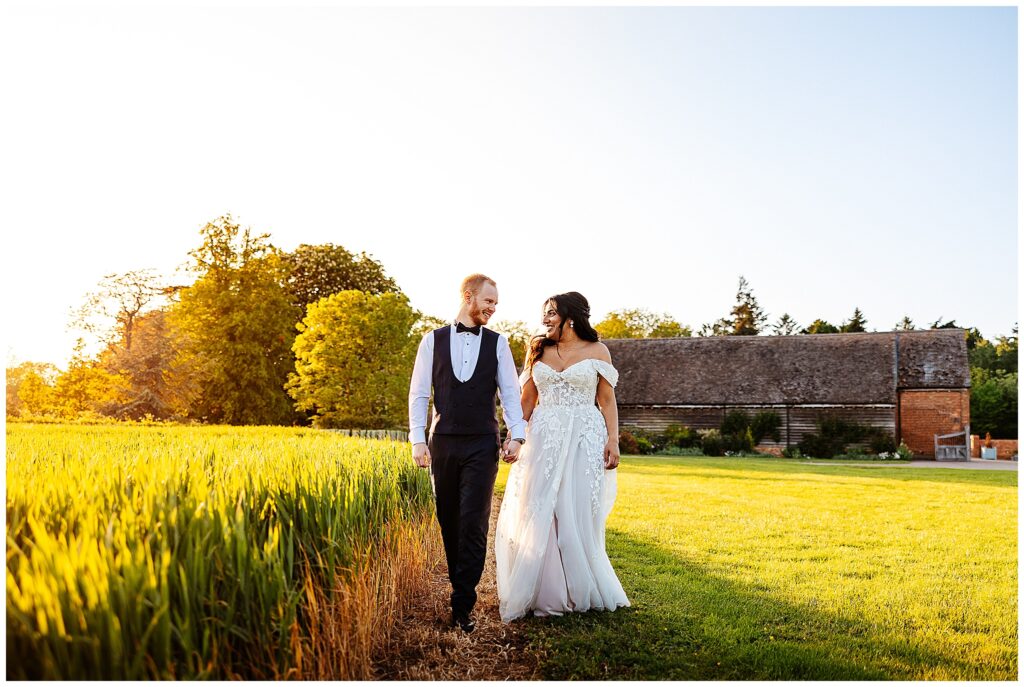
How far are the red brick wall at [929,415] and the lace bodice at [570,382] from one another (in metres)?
30.1

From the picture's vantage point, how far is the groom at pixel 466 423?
506cm

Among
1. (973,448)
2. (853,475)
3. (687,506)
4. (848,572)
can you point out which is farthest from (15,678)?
(973,448)

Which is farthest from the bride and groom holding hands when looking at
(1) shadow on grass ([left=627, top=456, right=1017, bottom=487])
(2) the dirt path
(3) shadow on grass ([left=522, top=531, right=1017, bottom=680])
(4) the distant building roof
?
(4) the distant building roof

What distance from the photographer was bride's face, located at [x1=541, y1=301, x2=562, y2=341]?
5.94 m

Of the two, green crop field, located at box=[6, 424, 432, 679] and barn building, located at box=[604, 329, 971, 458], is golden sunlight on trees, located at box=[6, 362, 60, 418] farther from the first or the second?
barn building, located at box=[604, 329, 971, 458]

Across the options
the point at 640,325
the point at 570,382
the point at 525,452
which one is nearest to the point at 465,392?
the point at 525,452

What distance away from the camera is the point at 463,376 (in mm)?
5156

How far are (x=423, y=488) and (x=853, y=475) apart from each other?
636 inches

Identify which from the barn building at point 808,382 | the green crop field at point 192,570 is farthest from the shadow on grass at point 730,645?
the barn building at point 808,382

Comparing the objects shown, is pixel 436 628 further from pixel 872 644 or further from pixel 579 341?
pixel 872 644

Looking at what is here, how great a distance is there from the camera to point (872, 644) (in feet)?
16.7

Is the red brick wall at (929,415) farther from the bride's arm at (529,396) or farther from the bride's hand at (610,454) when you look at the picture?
the bride's arm at (529,396)

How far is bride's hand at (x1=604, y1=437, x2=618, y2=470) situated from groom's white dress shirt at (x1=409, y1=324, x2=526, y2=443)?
2.90 feet

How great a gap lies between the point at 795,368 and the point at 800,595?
98.3 ft
